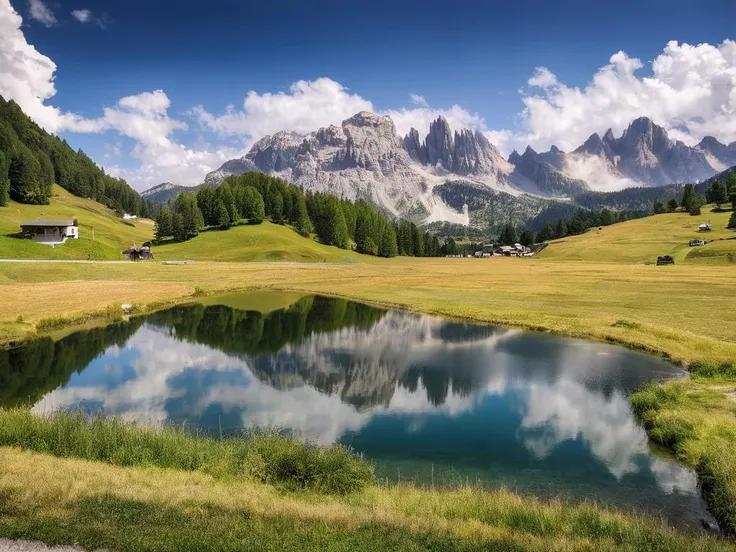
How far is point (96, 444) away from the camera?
18.4m

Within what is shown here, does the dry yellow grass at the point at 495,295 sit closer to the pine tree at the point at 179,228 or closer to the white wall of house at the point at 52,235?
the white wall of house at the point at 52,235

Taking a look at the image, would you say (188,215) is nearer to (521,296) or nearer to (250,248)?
(250,248)

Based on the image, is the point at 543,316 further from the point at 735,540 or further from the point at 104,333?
the point at 104,333

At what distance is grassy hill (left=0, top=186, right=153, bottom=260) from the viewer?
103 m

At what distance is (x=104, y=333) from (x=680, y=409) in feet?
166

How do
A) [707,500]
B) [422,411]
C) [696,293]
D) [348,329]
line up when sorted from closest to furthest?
1. [707,500]
2. [422,411]
3. [348,329]
4. [696,293]

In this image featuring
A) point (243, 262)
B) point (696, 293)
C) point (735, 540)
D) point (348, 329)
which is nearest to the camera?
point (735, 540)

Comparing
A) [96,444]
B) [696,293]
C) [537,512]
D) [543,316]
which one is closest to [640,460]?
[537,512]

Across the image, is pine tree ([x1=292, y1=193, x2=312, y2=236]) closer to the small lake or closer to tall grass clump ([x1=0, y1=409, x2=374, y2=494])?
the small lake

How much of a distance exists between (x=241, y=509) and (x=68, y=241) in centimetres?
13072

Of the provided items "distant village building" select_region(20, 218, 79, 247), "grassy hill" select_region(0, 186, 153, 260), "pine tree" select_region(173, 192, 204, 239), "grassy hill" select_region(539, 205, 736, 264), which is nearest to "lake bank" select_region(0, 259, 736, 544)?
"grassy hill" select_region(0, 186, 153, 260)

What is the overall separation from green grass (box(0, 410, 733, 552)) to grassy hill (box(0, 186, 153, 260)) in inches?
4084

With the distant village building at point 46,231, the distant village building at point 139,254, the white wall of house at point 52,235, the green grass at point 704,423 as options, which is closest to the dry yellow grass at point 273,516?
the green grass at point 704,423

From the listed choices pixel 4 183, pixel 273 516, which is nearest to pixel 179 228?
pixel 4 183
